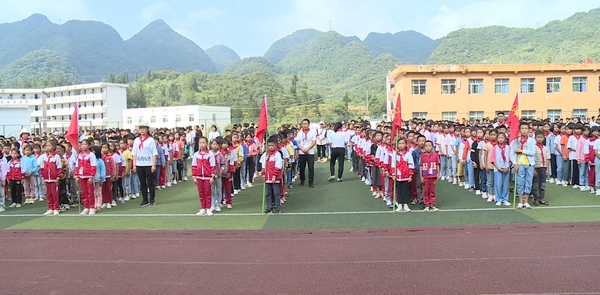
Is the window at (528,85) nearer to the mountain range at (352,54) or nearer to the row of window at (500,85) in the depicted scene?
the row of window at (500,85)

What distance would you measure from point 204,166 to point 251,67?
443 feet

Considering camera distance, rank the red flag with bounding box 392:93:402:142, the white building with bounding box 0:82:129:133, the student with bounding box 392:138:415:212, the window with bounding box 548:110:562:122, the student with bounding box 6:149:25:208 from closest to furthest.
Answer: the student with bounding box 392:138:415:212, the red flag with bounding box 392:93:402:142, the student with bounding box 6:149:25:208, the window with bounding box 548:110:562:122, the white building with bounding box 0:82:129:133

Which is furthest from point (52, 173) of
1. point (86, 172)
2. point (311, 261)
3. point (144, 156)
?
point (311, 261)

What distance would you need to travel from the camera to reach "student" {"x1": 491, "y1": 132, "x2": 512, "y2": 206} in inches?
378

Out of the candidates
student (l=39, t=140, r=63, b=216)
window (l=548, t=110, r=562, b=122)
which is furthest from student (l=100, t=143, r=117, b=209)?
window (l=548, t=110, r=562, b=122)

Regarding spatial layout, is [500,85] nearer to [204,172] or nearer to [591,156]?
[591,156]

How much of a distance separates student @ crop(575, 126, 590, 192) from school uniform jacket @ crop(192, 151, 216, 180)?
29.6ft

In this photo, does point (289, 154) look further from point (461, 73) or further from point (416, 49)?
point (416, 49)

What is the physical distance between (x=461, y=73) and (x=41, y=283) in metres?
34.8

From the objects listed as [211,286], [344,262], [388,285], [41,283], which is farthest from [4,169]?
[388,285]

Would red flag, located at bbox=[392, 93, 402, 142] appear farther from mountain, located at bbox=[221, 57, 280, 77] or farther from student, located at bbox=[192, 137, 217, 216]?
mountain, located at bbox=[221, 57, 280, 77]

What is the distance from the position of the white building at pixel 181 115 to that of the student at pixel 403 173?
42340 millimetres

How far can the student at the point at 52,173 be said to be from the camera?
9875mm

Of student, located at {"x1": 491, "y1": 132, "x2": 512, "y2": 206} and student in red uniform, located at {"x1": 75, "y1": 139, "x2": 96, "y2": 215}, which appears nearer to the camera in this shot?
student, located at {"x1": 491, "y1": 132, "x2": 512, "y2": 206}
